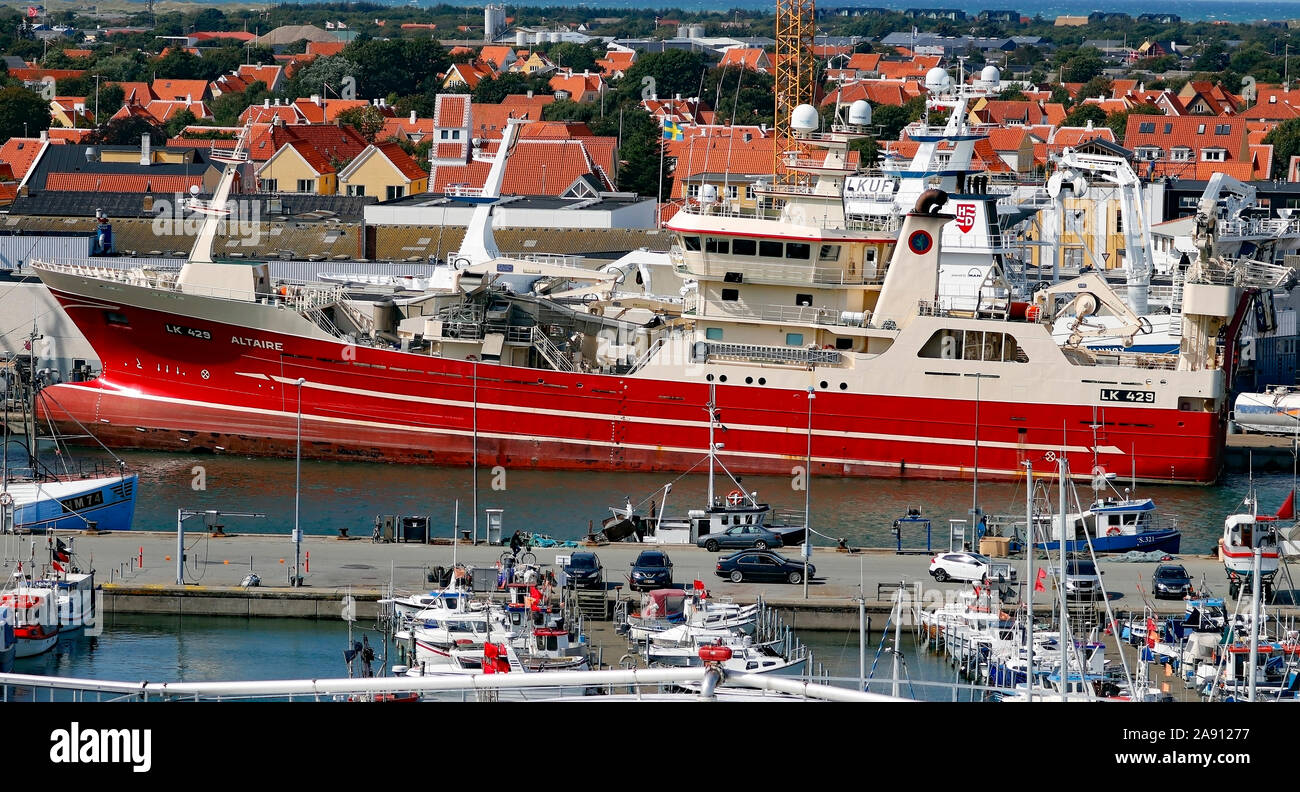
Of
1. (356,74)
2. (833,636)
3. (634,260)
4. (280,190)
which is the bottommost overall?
(833,636)

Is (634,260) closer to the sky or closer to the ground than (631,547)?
closer to the sky

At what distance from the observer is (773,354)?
40.2 metres

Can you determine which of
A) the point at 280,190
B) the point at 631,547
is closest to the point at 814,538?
the point at 631,547

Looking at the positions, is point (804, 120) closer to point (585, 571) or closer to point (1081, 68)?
point (585, 571)

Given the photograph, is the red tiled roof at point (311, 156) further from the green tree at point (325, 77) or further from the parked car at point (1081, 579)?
the parked car at point (1081, 579)

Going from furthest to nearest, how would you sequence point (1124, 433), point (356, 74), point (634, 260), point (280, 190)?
point (356, 74) → point (280, 190) → point (634, 260) → point (1124, 433)

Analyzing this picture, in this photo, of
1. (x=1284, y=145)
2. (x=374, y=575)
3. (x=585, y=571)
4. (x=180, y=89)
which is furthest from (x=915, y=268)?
(x=180, y=89)

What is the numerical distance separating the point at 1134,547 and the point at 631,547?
8258 mm

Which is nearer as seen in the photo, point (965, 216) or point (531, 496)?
point (531, 496)

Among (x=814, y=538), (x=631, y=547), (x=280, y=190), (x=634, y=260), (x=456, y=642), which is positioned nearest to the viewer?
(x=456, y=642)

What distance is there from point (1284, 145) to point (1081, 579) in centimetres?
7196

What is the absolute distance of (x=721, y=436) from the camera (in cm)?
4078

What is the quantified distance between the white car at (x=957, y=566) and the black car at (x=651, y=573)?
13.1 ft
